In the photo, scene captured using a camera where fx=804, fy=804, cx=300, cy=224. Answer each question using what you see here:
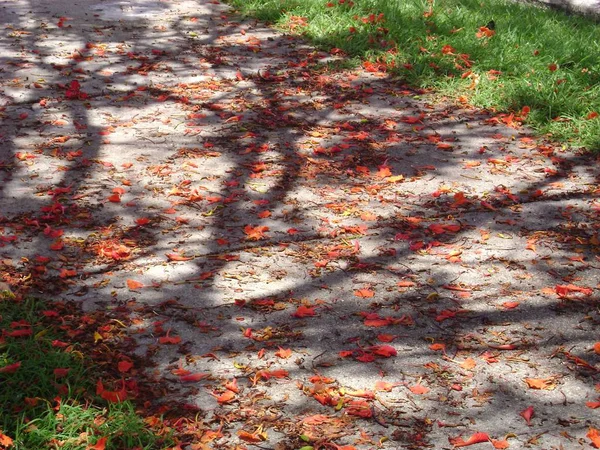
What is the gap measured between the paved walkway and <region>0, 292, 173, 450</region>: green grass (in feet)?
0.63

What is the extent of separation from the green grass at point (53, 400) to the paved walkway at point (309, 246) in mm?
192

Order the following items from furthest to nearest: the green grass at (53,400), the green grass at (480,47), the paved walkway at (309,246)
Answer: the green grass at (480,47) < the paved walkway at (309,246) < the green grass at (53,400)

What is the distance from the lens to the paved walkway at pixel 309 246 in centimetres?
292

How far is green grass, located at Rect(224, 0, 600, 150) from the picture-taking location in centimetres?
571

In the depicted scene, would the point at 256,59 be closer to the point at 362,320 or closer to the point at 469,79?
the point at 469,79

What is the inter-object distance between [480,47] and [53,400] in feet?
16.1

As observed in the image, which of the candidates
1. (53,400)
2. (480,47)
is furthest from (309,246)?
(480,47)

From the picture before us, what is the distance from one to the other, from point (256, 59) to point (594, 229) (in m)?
3.57

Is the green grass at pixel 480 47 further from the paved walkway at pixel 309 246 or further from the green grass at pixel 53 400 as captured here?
the green grass at pixel 53 400

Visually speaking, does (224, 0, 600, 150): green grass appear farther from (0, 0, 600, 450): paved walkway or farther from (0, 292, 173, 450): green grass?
(0, 292, 173, 450): green grass

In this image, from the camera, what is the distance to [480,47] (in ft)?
21.6

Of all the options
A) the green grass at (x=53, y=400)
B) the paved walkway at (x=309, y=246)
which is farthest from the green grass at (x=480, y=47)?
the green grass at (x=53, y=400)

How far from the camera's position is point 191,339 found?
127 inches

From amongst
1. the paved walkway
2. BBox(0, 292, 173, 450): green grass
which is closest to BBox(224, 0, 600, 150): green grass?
the paved walkway
